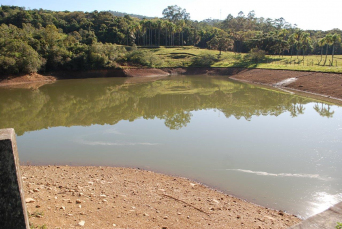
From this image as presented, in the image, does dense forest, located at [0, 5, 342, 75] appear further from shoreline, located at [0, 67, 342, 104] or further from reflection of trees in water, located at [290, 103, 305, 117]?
reflection of trees in water, located at [290, 103, 305, 117]

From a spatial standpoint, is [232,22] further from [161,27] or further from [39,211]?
[39,211]

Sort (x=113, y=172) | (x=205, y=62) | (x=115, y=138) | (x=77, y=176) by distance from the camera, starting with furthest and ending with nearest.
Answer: (x=205, y=62), (x=115, y=138), (x=113, y=172), (x=77, y=176)

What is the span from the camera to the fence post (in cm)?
354

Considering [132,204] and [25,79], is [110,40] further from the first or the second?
[132,204]

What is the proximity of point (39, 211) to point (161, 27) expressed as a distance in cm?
6684

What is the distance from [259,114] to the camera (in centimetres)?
1939

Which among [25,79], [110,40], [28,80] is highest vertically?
[110,40]

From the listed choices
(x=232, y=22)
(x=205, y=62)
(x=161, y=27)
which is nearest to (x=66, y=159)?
(x=205, y=62)

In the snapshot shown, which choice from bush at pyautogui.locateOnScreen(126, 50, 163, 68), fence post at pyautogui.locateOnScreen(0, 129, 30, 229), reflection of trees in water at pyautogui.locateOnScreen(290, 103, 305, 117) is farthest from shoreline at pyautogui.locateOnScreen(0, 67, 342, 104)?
fence post at pyautogui.locateOnScreen(0, 129, 30, 229)

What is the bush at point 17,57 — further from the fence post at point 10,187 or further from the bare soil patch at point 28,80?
the fence post at point 10,187

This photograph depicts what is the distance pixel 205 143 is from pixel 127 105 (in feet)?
38.0

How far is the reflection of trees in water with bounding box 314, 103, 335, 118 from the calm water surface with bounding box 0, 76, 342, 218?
0.06m

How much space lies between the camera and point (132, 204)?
21.7 feet

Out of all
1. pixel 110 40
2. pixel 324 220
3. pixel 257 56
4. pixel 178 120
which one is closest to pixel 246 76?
pixel 257 56
